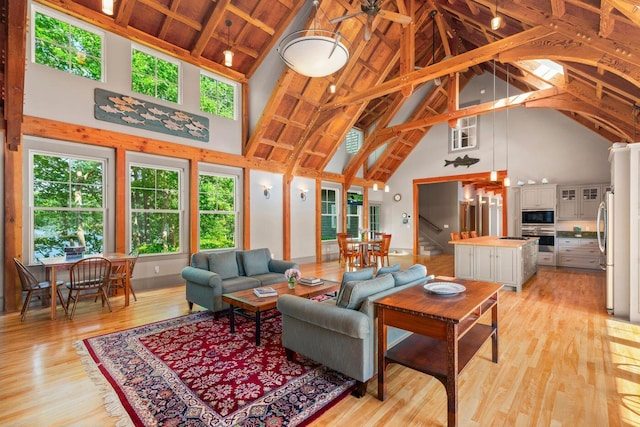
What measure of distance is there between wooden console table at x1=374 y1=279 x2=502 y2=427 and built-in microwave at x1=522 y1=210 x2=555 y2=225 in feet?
23.8

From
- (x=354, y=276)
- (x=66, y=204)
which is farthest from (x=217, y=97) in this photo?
(x=354, y=276)

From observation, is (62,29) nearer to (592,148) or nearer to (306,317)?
(306,317)

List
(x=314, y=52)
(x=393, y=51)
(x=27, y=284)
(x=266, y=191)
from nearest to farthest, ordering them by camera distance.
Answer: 1. (x=314, y=52)
2. (x=27, y=284)
3. (x=393, y=51)
4. (x=266, y=191)

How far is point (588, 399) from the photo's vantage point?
2.31 m

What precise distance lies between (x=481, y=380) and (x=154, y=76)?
7157 mm

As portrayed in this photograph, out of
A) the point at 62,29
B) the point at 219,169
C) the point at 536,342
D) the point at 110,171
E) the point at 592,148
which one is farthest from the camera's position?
the point at 592,148

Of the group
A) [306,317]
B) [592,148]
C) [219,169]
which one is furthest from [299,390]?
[592,148]

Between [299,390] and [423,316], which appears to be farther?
[299,390]

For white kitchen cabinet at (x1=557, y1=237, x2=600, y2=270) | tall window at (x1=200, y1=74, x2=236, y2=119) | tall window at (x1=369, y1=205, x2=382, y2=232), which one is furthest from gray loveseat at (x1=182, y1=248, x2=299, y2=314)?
white kitchen cabinet at (x1=557, y1=237, x2=600, y2=270)

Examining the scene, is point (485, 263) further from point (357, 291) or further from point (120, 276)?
point (120, 276)

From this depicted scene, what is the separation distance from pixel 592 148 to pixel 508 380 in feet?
27.7

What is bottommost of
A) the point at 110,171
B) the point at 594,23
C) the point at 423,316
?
the point at 423,316

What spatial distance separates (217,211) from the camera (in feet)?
23.4

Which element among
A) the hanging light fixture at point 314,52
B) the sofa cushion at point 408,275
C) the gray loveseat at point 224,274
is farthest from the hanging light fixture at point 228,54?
the sofa cushion at point 408,275
